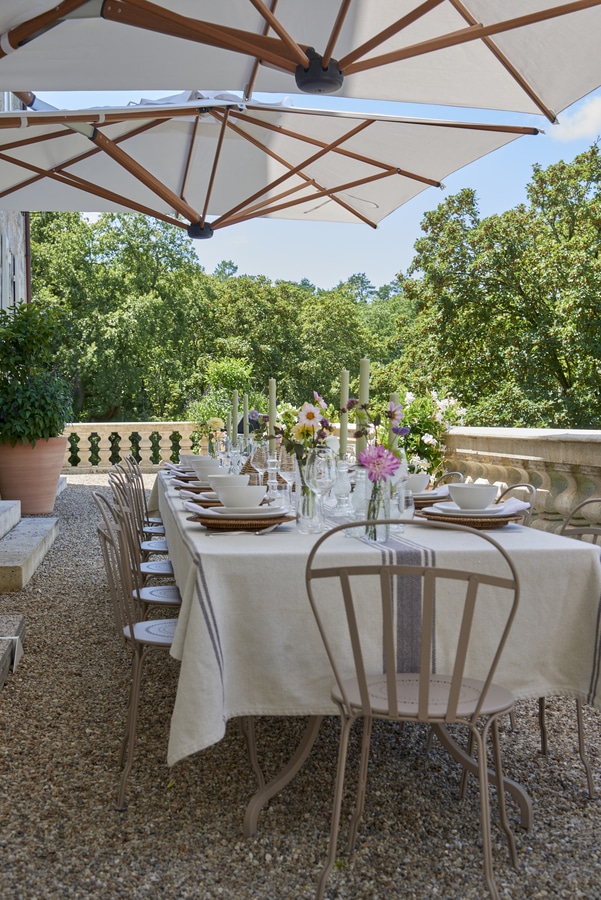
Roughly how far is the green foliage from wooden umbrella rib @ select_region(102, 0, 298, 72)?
4.80 metres

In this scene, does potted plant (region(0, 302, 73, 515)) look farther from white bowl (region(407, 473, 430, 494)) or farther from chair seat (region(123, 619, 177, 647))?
chair seat (region(123, 619, 177, 647))

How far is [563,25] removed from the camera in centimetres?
399

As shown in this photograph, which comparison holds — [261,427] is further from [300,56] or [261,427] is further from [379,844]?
[379,844]

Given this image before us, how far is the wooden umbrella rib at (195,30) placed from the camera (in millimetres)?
3592

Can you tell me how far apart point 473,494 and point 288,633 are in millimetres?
946

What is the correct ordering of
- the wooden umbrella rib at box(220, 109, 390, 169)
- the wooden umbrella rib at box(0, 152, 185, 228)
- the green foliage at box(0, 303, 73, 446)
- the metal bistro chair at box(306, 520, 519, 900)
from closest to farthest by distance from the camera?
1. the metal bistro chair at box(306, 520, 519, 900)
2. the wooden umbrella rib at box(220, 109, 390, 169)
3. the wooden umbrella rib at box(0, 152, 185, 228)
4. the green foliage at box(0, 303, 73, 446)

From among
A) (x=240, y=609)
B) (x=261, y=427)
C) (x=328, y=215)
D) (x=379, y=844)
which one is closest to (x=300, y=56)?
(x=261, y=427)

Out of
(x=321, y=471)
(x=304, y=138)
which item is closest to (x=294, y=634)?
(x=321, y=471)

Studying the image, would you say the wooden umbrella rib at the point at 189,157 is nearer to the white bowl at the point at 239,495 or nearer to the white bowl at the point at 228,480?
the white bowl at the point at 228,480

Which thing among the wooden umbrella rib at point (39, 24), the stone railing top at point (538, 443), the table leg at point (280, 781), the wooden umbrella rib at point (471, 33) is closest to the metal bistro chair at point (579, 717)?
the table leg at point (280, 781)

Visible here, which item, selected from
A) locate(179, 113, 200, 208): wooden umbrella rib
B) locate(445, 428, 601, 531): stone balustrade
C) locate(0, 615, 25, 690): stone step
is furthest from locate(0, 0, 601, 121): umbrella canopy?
locate(0, 615, 25, 690): stone step

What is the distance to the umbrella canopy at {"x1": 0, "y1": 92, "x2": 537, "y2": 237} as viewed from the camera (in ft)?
17.6

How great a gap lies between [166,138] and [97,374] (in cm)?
1847

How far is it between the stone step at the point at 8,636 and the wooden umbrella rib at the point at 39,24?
2.51 m
